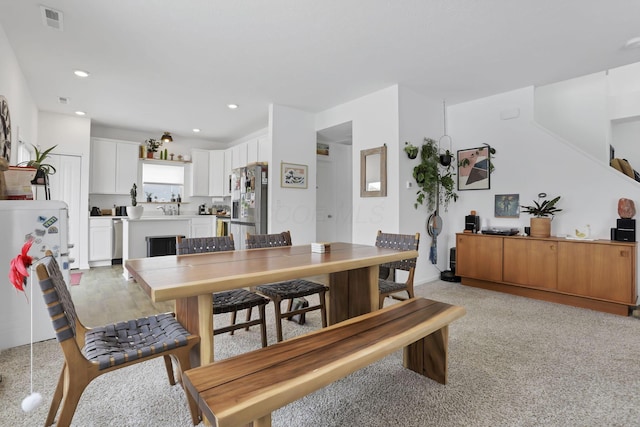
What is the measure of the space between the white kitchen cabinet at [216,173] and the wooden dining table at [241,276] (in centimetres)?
514

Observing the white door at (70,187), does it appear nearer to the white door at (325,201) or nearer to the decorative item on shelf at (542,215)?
the white door at (325,201)

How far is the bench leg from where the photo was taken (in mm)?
1921

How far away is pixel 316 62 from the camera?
3.55 meters

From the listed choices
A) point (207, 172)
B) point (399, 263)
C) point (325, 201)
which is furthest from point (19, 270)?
point (207, 172)

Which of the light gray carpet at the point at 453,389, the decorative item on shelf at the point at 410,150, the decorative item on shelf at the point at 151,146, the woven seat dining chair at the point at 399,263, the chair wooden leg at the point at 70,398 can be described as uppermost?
the decorative item on shelf at the point at 151,146

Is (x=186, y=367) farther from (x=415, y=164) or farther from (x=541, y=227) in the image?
(x=541, y=227)

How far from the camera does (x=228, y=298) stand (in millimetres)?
2279

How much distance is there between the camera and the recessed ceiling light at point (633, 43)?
118 inches

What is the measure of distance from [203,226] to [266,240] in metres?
4.14

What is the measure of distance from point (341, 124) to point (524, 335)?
367 cm

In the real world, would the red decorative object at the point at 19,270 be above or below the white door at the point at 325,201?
below

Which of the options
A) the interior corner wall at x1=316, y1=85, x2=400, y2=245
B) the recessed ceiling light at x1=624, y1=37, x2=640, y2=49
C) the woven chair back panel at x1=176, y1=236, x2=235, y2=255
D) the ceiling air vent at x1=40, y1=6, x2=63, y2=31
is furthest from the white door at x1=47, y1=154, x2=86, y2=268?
the recessed ceiling light at x1=624, y1=37, x2=640, y2=49

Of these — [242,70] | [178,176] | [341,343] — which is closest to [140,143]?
[178,176]

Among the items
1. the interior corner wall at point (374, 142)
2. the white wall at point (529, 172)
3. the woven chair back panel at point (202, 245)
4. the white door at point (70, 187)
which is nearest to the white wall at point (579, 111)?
the white wall at point (529, 172)
